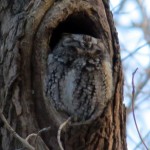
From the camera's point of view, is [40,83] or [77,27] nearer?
[40,83]

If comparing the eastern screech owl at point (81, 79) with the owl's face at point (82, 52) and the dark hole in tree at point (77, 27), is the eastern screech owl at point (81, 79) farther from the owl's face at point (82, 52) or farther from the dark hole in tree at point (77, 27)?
the dark hole in tree at point (77, 27)

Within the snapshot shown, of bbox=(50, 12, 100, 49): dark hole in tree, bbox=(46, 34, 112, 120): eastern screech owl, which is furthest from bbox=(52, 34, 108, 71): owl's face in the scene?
bbox=(50, 12, 100, 49): dark hole in tree

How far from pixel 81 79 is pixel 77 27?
447mm

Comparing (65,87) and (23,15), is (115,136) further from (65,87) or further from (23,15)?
(23,15)

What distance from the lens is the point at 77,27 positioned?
2738 millimetres

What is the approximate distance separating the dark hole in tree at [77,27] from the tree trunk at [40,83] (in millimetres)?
50

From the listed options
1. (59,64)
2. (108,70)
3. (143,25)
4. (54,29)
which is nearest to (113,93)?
(108,70)

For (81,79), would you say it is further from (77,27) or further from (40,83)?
(77,27)

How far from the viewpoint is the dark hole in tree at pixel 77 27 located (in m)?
2.59

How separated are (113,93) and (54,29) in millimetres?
454

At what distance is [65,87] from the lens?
241 cm

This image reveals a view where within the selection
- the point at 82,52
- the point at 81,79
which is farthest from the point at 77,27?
the point at 81,79

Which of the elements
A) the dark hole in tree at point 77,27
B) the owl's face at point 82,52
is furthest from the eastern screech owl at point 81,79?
the dark hole in tree at point 77,27

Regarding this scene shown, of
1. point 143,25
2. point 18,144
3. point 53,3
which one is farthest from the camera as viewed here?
point 143,25
